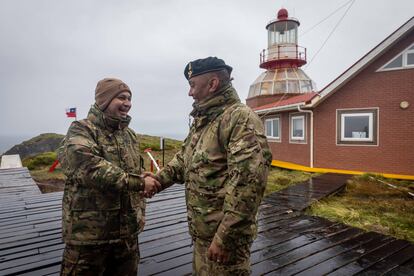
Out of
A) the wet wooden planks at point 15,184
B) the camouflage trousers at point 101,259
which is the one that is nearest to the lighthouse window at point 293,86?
the wet wooden planks at point 15,184

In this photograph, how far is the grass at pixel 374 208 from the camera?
550 cm

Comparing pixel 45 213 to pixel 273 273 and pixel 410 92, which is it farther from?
pixel 410 92

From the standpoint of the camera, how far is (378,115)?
11398 mm

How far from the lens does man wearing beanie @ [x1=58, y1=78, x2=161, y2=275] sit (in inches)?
104

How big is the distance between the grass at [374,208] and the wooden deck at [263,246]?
1.62 feet

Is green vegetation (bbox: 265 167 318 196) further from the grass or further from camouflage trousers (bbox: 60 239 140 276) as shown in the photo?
camouflage trousers (bbox: 60 239 140 276)

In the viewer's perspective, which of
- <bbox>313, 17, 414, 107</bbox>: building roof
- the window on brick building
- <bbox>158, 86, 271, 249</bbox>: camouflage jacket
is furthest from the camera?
the window on brick building

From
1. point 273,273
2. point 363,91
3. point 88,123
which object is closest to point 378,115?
point 363,91

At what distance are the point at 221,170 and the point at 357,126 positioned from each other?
11473 millimetres

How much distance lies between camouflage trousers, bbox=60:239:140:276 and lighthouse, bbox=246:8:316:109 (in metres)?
18.5

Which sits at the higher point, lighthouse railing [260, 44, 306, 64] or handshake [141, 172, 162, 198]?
lighthouse railing [260, 44, 306, 64]

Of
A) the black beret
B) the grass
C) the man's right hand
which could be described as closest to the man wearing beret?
the black beret

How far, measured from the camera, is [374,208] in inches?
268

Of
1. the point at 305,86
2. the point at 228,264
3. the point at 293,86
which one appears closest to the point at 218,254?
the point at 228,264
